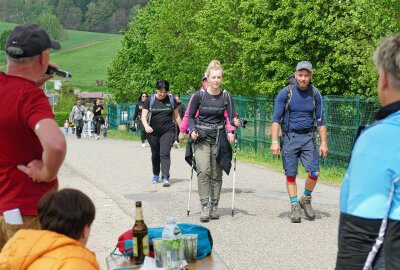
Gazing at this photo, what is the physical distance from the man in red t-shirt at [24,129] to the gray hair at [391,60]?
5.18ft

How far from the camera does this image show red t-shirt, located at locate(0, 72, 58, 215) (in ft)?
12.7

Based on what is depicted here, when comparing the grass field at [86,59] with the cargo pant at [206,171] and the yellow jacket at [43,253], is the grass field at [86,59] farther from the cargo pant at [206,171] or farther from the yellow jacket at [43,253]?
the yellow jacket at [43,253]

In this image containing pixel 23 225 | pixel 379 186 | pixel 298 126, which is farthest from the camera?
pixel 298 126

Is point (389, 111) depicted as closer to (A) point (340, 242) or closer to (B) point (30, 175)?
(A) point (340, 242)

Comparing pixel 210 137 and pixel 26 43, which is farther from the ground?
pixel 26 43

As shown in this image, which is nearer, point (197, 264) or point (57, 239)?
point (57, 239)

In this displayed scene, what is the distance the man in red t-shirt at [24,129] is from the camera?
3852 mm

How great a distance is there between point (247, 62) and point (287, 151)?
2442cm

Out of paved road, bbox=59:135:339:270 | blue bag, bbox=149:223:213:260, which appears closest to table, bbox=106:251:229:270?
blue bag, bbox=149:223:213:260

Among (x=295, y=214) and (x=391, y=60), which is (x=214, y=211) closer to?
(x=295, y=214)

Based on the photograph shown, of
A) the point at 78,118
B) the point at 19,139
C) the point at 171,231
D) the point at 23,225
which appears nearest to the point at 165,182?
the point at 171,231

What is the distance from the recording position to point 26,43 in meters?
3.95

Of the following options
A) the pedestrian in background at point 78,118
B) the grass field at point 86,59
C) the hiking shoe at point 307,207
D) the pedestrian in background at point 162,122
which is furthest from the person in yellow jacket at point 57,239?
the grass field at point 86,59

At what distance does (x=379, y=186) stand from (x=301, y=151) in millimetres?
6920
